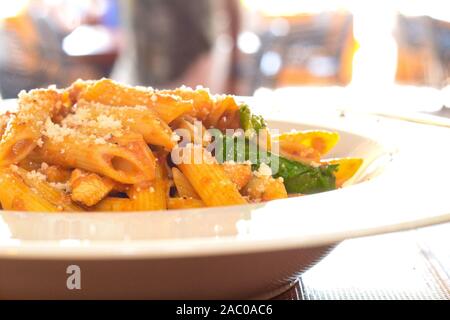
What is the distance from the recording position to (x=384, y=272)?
1.06 metres

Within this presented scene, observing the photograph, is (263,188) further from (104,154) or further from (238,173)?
(104,154)

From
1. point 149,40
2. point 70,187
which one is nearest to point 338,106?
point 70,187

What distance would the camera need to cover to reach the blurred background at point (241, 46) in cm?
290

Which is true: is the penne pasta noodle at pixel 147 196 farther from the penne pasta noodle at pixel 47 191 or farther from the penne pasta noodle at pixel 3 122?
the penne pasta noodle at pixel 3 122

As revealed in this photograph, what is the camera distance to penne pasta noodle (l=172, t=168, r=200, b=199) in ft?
3.64

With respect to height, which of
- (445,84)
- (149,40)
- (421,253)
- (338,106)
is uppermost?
(445,84)

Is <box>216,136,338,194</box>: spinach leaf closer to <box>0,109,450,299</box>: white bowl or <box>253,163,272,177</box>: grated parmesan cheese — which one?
<box>253,163,272,177</box>: grated parmesan cheese

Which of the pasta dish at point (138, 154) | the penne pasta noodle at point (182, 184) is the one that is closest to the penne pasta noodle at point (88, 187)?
the pasta dish at point (138, 154)

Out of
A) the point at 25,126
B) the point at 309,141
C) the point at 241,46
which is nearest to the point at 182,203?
the point at 25,126

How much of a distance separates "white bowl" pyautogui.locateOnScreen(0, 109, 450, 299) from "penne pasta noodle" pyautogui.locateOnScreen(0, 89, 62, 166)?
0.84 feet

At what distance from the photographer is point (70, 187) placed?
103 centimetres

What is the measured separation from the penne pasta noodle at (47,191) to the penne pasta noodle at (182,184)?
17 cm

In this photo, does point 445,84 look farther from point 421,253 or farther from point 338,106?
point 421,253

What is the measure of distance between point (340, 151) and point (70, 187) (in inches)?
27.5
